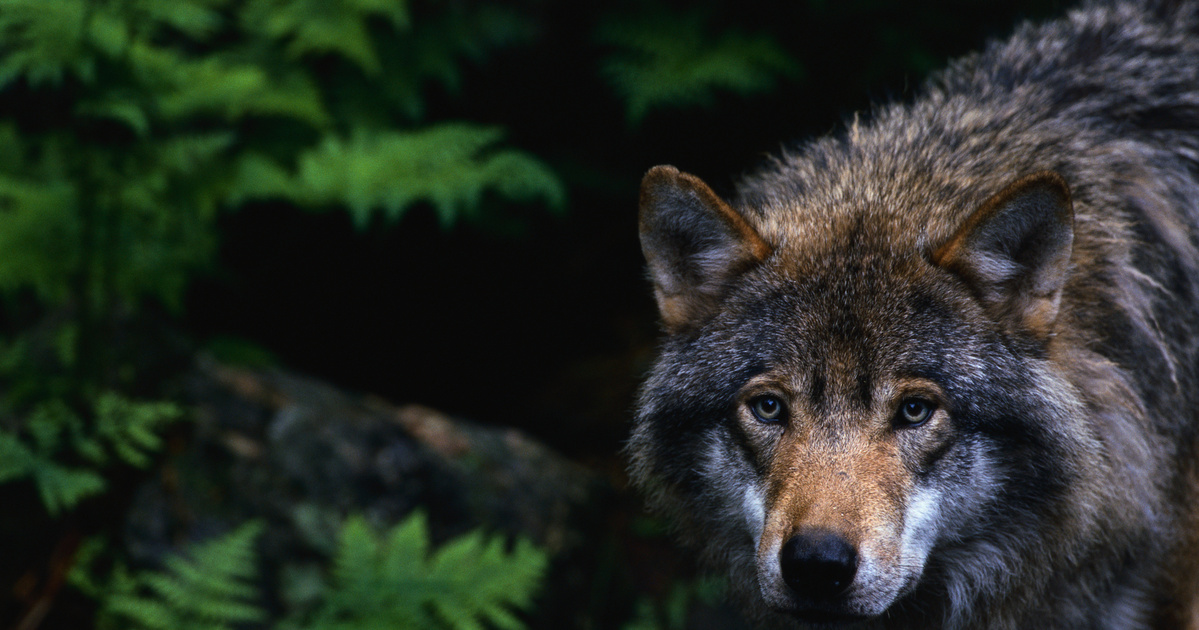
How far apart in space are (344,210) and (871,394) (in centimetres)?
504

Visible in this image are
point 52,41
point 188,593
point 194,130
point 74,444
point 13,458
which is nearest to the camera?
point 188,593

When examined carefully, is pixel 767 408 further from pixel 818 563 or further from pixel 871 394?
pixel 818 563

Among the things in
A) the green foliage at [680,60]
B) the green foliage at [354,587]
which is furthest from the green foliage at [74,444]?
the green foliage at [680,60]

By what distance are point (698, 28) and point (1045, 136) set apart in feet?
9.30

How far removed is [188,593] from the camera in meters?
4.35

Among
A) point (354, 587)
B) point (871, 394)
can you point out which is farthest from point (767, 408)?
Result: point (354, 587)

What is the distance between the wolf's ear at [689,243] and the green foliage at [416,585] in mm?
1671

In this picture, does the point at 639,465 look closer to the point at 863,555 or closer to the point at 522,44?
the point at 863,555

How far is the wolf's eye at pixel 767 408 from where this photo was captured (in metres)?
3.30

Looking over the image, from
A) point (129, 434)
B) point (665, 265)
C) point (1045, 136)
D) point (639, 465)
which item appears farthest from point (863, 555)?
point (129, 434)

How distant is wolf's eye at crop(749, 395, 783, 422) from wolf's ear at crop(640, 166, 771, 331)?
0.47 meters

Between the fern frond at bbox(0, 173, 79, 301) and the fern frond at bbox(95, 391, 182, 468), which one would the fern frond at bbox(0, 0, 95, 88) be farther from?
the fern frond at bbox(95, 391, 182, 468)

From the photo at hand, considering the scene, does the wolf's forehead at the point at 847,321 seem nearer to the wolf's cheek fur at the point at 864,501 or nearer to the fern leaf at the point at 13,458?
the wolf's cheek fur at the point at 864,501

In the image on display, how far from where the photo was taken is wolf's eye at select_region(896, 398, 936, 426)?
3176 mm
